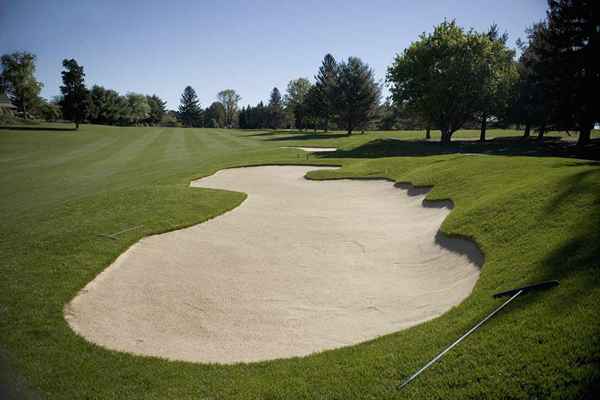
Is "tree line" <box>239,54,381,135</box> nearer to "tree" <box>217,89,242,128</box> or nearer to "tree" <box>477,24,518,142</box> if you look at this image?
"tree" <box>477,24,518,142</box>

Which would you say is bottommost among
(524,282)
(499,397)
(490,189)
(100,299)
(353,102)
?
(100,299)

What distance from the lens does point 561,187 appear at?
8359mm

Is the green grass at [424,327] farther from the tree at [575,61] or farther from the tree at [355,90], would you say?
the tree at [355,90]

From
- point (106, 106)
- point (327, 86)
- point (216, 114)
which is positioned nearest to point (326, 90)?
point (327, 86)

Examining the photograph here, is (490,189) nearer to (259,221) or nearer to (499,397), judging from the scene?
(259,221)

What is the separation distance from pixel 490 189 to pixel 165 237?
10581 mm

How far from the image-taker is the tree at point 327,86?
62.2 metres

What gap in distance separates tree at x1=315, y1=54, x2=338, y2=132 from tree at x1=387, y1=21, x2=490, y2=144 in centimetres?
2127

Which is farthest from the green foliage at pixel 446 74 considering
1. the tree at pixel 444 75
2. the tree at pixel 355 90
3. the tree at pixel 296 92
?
the tree at pixel 296 92

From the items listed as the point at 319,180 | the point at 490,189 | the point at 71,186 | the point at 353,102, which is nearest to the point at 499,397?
the point at 490,189

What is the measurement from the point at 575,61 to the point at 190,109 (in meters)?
128

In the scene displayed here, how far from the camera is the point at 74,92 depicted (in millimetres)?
66000

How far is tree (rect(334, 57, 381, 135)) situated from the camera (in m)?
60.7

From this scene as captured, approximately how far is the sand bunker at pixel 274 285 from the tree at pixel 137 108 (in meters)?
122
